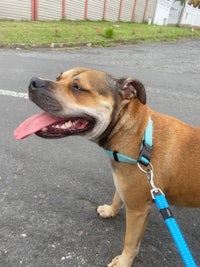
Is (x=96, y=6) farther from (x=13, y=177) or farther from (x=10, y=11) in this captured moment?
(x=13, y=177)

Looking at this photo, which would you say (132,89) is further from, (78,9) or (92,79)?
(78,9)

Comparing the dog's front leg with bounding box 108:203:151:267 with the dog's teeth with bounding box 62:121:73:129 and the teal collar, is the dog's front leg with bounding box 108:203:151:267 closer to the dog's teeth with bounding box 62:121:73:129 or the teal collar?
the teal collar

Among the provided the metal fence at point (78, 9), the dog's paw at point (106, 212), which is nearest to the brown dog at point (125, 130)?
the dog's paw at point (106, 212)

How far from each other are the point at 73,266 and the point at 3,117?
129 inches

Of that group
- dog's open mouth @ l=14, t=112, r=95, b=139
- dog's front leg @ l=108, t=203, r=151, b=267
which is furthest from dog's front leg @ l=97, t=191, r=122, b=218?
dog's open mouth @ l=14, t=112, r=95, b=139

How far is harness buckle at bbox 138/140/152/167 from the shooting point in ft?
8.85

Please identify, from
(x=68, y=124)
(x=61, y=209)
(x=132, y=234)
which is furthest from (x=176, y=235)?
(x=61, y=209)

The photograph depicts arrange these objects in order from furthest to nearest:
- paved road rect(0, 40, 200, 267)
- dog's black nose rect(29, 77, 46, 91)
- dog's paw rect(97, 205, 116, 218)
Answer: dog's paw rect(97, 205, 116, 218)
paved road rect(0, 40, 200, 267)
dog's black nose rect(29, 77, 46, 91)

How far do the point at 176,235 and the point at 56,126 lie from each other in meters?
1.25

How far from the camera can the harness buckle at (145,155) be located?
8.85ft

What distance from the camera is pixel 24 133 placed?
2.69 m

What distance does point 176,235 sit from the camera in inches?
82.4

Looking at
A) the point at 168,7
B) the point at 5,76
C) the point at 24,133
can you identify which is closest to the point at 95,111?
the point at 24,133

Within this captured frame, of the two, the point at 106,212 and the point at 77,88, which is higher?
the point at 77,88
